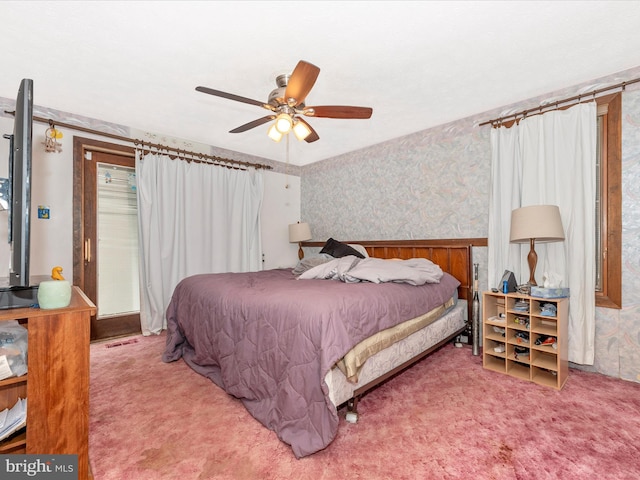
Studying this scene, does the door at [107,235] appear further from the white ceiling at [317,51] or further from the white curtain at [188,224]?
the white ceiling at [317,51]

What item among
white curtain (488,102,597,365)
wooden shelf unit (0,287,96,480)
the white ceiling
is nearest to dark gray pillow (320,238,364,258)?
white curtain (488,102,597,365)

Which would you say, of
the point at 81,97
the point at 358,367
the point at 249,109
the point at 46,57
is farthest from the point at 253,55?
the point at 358,367

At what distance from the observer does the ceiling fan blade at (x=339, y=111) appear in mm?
2395

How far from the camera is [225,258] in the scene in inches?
174

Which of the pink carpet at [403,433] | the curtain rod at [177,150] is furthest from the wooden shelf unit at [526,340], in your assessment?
the curtain rod at [177,150]

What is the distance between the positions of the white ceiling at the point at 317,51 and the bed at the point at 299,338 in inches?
67.6

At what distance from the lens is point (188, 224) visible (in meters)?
4.07

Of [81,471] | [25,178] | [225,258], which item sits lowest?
[81,471]

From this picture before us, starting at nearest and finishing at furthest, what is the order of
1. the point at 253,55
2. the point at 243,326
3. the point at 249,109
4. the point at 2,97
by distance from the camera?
1. the point at 243,326
2. the point at 253,55
3. the point at 2,97
4. the point at 249,109

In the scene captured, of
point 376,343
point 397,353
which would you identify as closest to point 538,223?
point 397,353

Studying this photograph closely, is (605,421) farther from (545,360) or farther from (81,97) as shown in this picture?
(81,97)

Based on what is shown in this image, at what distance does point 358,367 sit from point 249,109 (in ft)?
8.81

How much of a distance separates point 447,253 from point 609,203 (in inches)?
55.5

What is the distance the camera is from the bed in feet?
5.51
